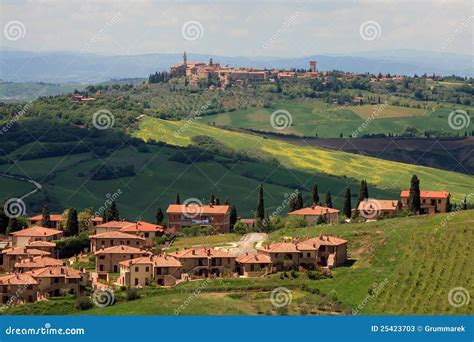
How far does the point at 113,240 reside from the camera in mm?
75938

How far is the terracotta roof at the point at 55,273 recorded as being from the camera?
62812 millimetres

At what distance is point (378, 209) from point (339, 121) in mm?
104213

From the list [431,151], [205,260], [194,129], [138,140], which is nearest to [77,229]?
[205,260]

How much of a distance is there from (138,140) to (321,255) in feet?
259

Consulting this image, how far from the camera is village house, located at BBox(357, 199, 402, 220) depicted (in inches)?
3255

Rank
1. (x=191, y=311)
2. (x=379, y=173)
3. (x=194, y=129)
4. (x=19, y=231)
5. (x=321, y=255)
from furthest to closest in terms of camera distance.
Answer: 1. (x=194, y=129)
2. (x=379, y=173)
3. (x=19, y=231)
4. (x=321, y=255)
5. (x=191, y=311)

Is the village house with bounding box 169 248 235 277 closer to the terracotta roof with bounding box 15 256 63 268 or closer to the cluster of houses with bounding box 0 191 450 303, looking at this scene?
the cluster of houses with bounding box 0 191 450 303

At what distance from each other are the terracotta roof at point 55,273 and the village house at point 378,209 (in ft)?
85.2

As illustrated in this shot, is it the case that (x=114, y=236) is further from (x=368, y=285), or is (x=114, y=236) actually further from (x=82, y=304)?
(x=368, y=285)

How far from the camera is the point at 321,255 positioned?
67.6 metres

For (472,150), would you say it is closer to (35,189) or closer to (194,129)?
(194,129)

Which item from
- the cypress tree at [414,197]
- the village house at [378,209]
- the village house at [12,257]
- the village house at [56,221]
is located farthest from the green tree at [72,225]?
the cypress tree at [414,197]

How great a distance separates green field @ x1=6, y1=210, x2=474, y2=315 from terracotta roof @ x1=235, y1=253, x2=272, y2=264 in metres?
2.38

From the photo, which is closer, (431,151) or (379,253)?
(379,253)
